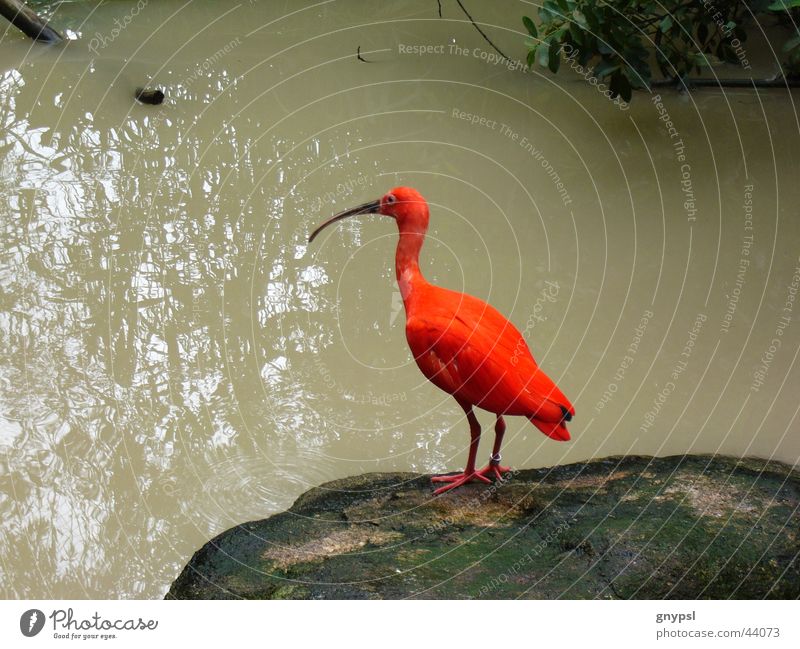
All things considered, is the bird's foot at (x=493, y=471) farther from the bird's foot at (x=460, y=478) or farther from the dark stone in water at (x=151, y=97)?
the dark stone in water at (x=151, y=97)

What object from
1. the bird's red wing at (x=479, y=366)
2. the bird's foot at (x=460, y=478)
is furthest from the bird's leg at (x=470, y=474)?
the bird's red wing at (x=479, y=366)

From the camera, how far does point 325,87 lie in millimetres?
4555

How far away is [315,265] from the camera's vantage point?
3451mm

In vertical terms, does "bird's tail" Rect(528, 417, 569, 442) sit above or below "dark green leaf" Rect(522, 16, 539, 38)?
below

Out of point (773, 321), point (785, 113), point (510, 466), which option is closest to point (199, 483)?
point (510, 466)

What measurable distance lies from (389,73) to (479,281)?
5.79 ft

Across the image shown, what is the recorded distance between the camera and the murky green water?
2.71 meters

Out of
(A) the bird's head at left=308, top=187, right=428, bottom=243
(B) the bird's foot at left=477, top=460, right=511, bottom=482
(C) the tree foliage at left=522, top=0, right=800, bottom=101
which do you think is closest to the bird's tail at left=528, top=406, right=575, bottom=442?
(B) the bird's foot at left=477, top=460, right=511, bottom=482

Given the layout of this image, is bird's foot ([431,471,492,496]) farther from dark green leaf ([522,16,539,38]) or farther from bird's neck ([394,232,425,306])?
dark green leaf ([522,16,539,38])

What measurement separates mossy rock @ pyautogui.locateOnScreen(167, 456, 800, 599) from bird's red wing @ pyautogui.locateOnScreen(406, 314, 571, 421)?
0.96 feet

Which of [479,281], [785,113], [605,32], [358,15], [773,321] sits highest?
[358,15]

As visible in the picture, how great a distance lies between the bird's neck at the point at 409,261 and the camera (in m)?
2.40
